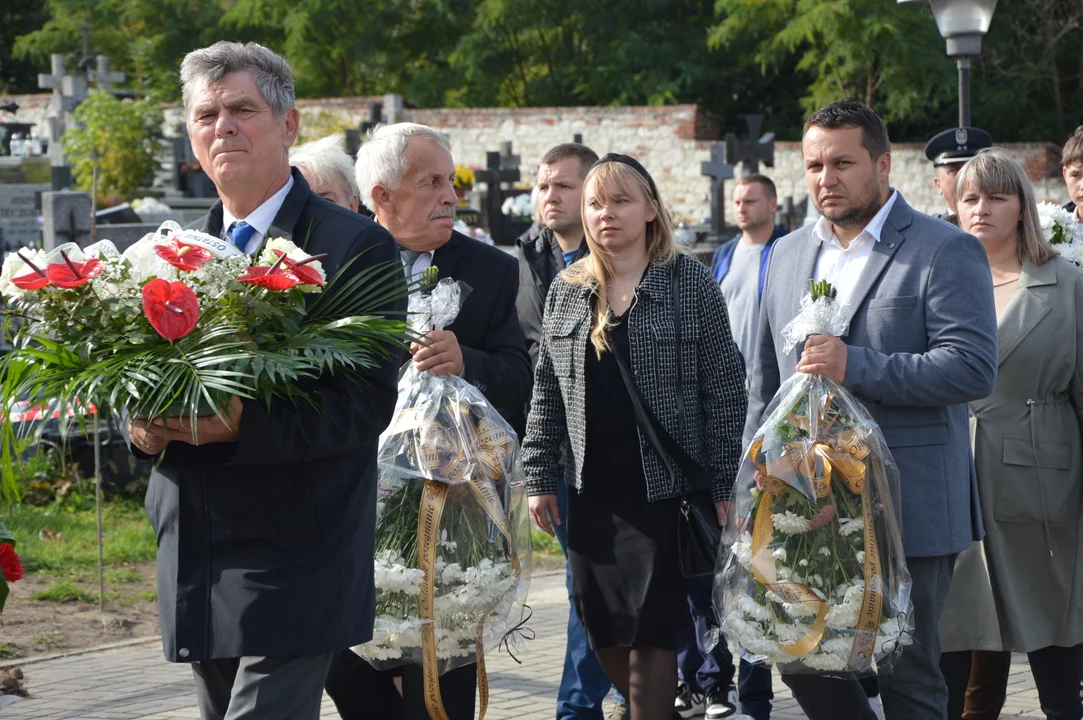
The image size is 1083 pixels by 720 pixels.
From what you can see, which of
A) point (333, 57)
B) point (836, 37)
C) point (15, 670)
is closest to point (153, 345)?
point (15, 670)

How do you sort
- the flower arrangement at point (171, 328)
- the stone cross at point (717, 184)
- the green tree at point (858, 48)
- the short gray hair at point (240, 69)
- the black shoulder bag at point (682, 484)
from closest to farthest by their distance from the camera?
1. the flower arrangement at point (171, 328)
2. the short gray hair at point (240, 69)
3. the black shoulder bag at point (682, 484)
4. the stone cross at point (717, 184)
5. the green tree at point (858, 48)

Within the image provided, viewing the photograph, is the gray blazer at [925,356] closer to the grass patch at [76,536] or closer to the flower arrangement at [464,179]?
the grass patch at [76,536]

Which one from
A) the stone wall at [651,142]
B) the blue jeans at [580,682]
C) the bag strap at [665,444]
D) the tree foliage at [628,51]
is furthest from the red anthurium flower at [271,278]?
the tree foliage at [628,51]

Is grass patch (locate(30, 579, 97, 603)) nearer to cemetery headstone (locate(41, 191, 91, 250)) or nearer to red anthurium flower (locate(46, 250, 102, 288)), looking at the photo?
cemetery headstone (locate(41, 191, 91, 250))

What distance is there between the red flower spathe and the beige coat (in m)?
2.78

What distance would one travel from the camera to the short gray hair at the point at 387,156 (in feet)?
14.2

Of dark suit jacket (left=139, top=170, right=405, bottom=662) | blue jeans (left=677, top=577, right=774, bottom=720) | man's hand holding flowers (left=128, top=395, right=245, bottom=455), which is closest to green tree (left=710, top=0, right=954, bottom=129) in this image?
blue jeans (left=677, top=577, right=774, bottom=720)

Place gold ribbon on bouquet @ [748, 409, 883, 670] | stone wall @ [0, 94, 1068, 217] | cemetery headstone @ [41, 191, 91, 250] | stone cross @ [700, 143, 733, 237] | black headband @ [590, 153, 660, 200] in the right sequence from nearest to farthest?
gold ribbon on bouquet @ [748, 409, 883, 670], black headband @ [590, 153, 660, 200], cemetery headstone @ [41, 191, 91, 250], stone cross @ [700, 143, 733, 237], stone wall @ [0, 94, 1068, 217]

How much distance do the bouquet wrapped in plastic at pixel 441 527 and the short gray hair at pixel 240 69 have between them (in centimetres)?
103

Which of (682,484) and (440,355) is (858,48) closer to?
(682,484)

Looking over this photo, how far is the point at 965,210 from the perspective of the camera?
4.79m

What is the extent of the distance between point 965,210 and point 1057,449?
A: 2.69ft

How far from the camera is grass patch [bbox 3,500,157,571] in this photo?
789cm

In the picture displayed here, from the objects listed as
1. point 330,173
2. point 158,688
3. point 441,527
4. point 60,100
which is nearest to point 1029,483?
point 441,527
